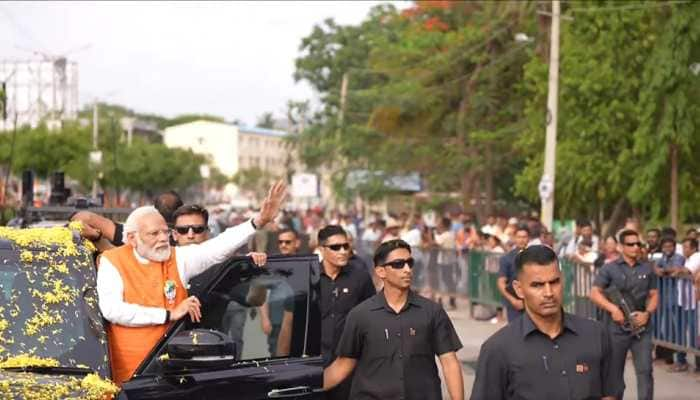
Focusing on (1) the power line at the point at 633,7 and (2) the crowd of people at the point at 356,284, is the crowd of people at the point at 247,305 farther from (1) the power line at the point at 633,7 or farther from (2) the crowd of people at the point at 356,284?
(1) the power line at the point at 633,7

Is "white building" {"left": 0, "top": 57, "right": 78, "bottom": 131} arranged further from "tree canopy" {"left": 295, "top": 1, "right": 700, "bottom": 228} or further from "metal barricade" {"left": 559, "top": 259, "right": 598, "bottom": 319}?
"metal barricade" {"left": 559, "top": 259, "right": 598, "bottom": 319}

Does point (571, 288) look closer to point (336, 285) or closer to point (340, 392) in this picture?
point (336, 285)

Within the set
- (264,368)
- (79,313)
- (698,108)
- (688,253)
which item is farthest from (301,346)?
(698,108)

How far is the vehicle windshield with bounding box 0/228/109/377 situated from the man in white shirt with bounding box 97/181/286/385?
0.15 m

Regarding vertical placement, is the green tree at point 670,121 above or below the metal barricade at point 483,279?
above

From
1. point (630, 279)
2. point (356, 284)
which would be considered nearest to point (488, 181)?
point (630, 279)

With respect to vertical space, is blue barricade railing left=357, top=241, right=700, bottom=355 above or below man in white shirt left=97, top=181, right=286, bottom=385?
below

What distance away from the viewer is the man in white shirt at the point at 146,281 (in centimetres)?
757

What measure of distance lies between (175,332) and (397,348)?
1451 mm

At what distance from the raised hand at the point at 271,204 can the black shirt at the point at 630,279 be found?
5097mm

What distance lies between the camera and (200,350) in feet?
22.7

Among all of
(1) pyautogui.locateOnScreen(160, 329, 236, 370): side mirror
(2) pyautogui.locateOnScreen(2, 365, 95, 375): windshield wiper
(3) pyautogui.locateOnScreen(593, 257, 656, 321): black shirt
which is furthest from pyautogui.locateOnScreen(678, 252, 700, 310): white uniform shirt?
(2) pyautogui.locateOnScreen(2, 365, 95, 375): windshield wiper

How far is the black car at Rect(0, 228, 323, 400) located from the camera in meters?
6.95

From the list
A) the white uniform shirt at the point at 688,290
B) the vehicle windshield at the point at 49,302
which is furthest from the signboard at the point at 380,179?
the vehicle windshield at the point at 49,302
